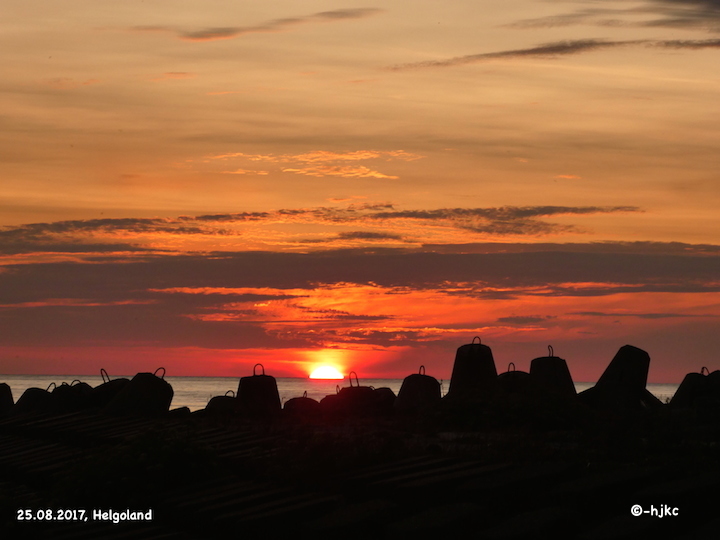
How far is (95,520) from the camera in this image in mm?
8125

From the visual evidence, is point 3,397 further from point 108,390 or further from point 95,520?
point 95,520

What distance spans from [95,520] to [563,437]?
518cm

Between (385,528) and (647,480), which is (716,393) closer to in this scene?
(647,480)

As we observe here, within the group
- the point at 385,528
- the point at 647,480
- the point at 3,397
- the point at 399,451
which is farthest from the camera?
the point at 3,397

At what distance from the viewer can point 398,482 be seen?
7.17 meters

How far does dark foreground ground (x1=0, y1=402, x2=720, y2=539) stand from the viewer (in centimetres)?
638

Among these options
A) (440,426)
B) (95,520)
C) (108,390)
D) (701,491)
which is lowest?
(701,491)

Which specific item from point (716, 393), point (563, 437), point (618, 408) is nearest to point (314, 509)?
point (563, 437)

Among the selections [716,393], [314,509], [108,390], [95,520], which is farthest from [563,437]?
[108,390]

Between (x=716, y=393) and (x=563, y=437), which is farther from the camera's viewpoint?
(x=716, y=393)

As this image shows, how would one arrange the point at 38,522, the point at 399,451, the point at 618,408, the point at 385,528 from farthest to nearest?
1. the point at 618,408
2. the point at 399,451
3. the point at 38,522
4. the point at 385,528

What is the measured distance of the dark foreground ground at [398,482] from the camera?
6.38m

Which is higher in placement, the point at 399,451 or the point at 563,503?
the point at 399,451

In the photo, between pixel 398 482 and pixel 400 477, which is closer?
pixel 398 482
